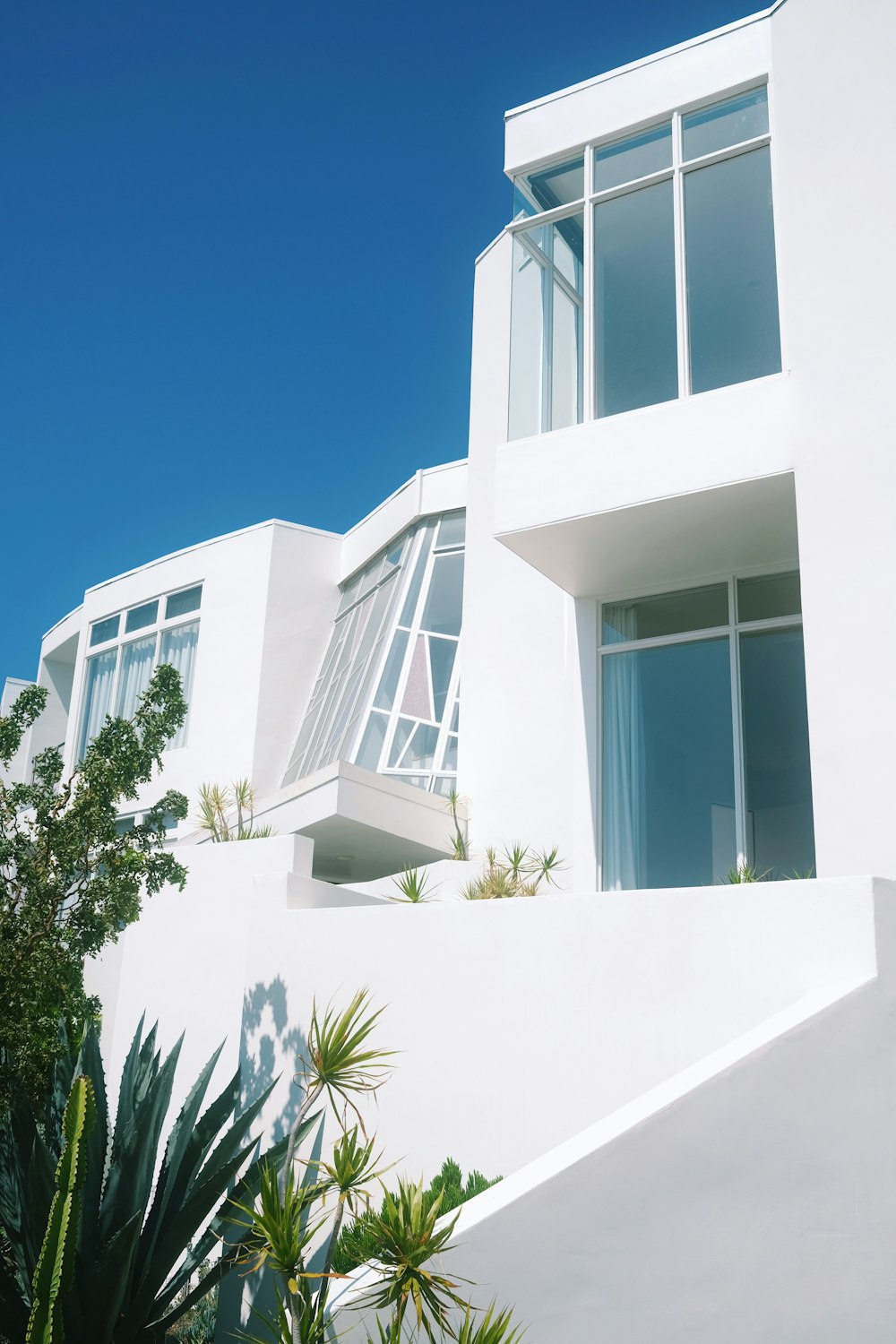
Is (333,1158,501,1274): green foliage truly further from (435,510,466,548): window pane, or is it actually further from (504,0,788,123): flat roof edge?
(435,510,466,548): window pane

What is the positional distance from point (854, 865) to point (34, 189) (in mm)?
16608

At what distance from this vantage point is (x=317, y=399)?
30391 millimetres

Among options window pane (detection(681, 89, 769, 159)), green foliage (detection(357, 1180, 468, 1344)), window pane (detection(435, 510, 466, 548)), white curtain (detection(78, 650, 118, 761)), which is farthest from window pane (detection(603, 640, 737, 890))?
white curtain (detection(78, 650, 118, 761))

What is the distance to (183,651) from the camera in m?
21.7

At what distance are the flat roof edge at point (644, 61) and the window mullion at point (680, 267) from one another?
63cm

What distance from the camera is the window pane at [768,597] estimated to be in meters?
10.0

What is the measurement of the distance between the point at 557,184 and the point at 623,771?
19.4 ft

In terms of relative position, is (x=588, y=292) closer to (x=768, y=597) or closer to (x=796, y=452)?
(x=796, y=452)

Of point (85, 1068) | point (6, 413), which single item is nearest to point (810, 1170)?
point (85, 1068)

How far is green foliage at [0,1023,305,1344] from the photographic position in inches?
209

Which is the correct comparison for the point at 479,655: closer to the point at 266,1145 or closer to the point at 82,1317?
the point at 266,1145

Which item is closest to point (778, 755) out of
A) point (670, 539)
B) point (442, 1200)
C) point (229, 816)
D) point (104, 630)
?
point (670, 539)

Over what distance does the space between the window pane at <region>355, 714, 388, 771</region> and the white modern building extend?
1373 millimetres

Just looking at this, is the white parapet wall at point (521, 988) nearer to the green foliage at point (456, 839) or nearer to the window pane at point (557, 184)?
the green foliage at point (456, 839)
